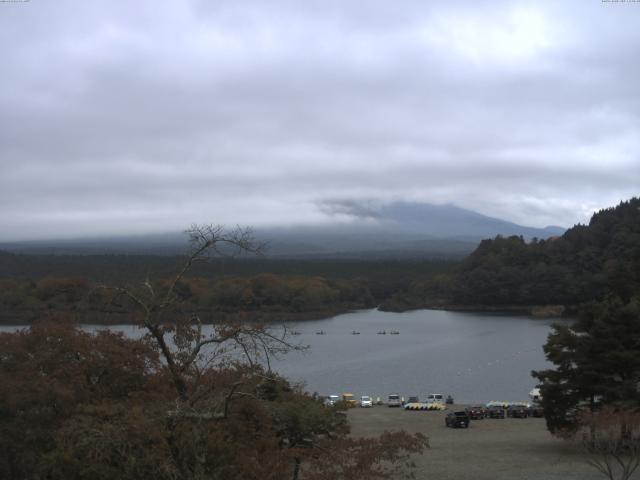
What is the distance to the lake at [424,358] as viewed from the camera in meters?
31.5

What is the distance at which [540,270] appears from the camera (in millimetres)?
68312

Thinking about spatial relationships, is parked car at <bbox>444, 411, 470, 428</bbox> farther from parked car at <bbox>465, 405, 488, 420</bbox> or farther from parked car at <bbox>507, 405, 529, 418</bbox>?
parked car at <bbox>507, 405, 529, 418</bbox>

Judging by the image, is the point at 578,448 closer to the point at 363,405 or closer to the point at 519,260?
the point at 363,405

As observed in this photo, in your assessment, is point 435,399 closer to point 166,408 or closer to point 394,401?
point 394,401

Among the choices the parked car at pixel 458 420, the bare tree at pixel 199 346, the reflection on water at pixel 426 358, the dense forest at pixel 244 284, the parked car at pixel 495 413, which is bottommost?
the reflection on water at pixel 426 358

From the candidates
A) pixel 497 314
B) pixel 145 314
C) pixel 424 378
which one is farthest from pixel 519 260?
pixel 145 314

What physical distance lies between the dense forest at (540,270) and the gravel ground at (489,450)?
146 ft

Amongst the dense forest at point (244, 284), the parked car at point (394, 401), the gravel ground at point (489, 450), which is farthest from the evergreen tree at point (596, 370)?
the dense forest at point (244, 284)

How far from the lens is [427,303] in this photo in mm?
77188

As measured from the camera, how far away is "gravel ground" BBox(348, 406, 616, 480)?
14.1 meters

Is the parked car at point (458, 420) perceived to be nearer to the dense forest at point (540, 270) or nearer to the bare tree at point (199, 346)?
the bare tree at point (199, 346)

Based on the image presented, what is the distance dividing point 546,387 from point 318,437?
706 cm

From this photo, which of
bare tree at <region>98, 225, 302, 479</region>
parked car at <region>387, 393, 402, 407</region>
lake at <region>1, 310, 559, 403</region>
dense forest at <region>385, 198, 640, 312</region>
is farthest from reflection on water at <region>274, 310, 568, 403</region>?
bare tree at <region>98, 225, 302, 479</region>

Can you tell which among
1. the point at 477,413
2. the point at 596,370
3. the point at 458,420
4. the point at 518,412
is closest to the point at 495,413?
the point at 477,413
